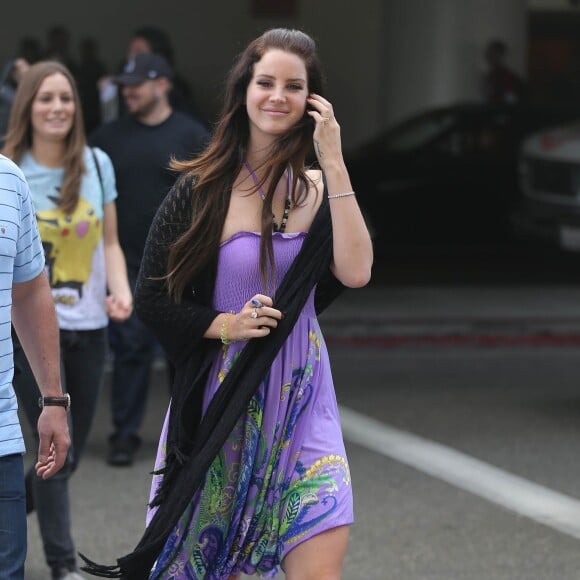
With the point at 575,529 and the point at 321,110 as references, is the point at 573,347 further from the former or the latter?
the point at 321,110

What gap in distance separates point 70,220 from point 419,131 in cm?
1261

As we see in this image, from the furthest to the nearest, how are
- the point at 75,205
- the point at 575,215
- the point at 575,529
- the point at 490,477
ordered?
the point at 575,215
the point at 490,477
the point at 575,529
the point at 75,205

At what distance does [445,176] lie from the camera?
58.7ft

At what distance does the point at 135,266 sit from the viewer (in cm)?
802

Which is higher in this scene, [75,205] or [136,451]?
[75,205]

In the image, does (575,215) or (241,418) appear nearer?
(241,418)

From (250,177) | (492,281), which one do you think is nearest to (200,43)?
(492,281)

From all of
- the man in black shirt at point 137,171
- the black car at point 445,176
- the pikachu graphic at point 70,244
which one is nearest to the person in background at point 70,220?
the pikachu graphic at point 70,244

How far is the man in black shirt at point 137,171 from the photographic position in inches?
309

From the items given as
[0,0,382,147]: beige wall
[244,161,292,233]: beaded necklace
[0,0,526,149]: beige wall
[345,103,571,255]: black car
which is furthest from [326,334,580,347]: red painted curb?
[0,0,382,147]: beige wall

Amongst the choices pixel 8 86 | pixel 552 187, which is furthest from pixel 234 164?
pixel 552 187

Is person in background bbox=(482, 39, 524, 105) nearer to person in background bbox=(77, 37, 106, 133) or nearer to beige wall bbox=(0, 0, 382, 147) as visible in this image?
beige wall bbox=(0, 0, 382, 147)

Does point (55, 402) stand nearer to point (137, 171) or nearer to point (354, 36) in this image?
point (137, 171)

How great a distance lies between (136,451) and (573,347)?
5221 millimetres
